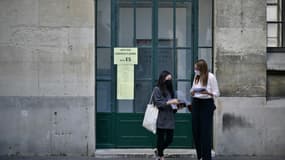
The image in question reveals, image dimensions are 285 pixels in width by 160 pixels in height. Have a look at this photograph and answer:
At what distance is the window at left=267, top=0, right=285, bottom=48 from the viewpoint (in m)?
Result: 10.3

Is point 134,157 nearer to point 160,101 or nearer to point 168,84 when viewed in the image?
point 160,101

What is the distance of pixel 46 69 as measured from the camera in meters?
9.88

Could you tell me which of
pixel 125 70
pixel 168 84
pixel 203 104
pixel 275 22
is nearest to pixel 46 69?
pixel 125 70

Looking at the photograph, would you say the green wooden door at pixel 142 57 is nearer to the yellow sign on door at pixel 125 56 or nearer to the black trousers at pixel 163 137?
the yellow sign on door at pixel 125 56

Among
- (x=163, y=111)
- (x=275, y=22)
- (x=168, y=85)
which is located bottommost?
(x=163, y=111)

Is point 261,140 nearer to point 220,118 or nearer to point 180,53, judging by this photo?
point 220,118

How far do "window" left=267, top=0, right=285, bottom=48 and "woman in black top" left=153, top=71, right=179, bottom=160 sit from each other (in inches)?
106

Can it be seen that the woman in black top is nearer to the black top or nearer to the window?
the black top

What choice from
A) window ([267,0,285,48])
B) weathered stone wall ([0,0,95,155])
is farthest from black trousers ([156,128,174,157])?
window ([267,0,285,48])

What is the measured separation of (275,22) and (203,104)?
9.29 ft

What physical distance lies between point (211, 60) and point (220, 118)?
1187 mm

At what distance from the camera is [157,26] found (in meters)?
10.1

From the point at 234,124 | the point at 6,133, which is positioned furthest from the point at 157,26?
the point at 6,133

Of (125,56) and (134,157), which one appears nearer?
(134,157)
